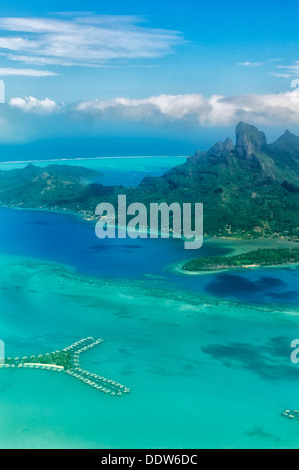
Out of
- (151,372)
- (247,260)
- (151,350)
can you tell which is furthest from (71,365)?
(247,260)

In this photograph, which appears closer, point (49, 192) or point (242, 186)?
point (242, 186)

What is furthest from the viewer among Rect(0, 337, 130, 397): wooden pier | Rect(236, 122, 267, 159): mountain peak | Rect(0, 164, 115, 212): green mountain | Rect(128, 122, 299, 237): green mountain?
Rect(0, 164, 115, 212): green mountain

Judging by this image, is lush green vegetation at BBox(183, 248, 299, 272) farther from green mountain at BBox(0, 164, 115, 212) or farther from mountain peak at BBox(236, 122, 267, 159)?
green mountain at BBox(0, 164, 115, 212)

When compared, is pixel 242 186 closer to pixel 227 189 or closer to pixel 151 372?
pixel 227 189

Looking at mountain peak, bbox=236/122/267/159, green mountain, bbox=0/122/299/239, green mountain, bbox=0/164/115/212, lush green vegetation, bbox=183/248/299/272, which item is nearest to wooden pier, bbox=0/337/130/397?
lush green vegetation, bbox=183/248/299/272
